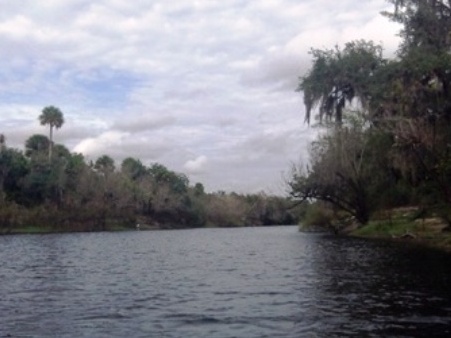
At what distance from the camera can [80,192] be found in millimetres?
131750

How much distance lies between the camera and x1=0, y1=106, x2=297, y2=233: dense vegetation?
119031 millimetres

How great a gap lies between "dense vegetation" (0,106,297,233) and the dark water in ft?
284

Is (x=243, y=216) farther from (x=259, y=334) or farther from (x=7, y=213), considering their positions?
(x=259, y=334)

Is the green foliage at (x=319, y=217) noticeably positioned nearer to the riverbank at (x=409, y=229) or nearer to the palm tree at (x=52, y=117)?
the riverbank at (x=409, y=229)

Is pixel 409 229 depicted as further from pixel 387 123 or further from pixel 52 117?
pixel 52 117

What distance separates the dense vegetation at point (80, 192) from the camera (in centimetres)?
11903

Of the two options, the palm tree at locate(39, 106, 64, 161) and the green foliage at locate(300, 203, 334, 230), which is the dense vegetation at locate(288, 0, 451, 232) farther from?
the palm tree at locate(39, 106, 64, 161)

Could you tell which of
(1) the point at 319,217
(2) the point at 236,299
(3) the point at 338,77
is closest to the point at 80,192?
(1) the point at 319,217

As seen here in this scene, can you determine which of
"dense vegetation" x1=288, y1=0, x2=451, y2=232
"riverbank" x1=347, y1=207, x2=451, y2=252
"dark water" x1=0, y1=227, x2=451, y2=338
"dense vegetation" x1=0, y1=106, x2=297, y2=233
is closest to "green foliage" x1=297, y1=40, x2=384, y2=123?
"dense vegetation" x1=288, y1=0, x2=451, y2=232

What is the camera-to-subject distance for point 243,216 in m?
198

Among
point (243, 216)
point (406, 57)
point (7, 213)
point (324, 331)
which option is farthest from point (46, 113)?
point (324, 331)

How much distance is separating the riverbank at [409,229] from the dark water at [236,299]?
973 cm

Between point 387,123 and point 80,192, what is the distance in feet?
322

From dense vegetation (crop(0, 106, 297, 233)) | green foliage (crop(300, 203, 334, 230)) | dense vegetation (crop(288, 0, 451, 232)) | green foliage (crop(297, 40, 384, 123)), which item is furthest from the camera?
dense vegetation (crop(0, 106, 297, 233))
